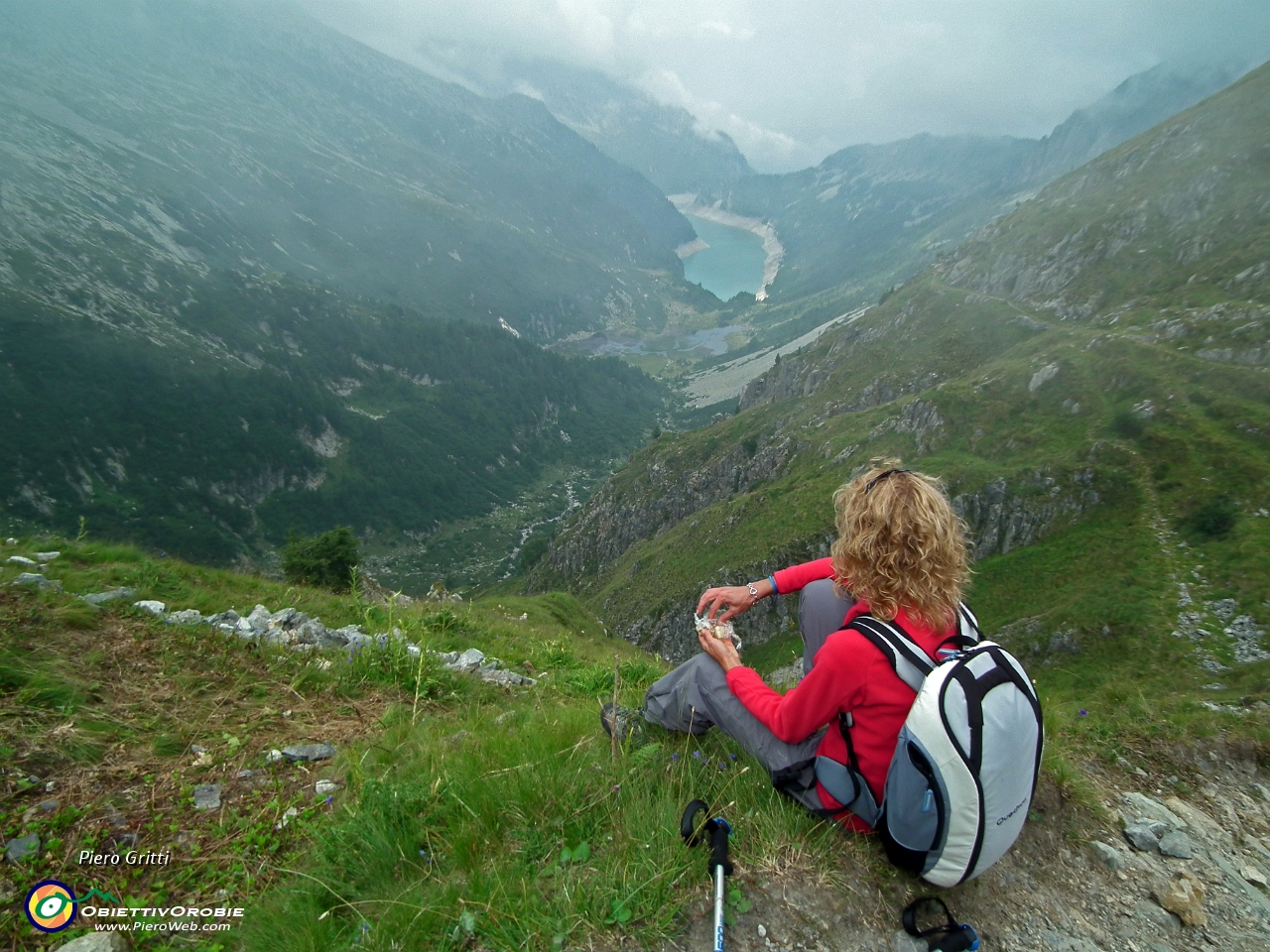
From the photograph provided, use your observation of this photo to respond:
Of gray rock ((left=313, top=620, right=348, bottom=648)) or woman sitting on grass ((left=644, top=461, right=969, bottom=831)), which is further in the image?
gray rock ((left=313, top=620, right=348, bottom=648))

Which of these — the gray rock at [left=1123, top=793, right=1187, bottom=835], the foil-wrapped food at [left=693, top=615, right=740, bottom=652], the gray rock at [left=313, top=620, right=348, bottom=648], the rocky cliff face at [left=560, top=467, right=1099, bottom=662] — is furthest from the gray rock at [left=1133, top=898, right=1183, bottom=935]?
the rocky cliff face at [left=560, top=467, right=1099, bottom=662]

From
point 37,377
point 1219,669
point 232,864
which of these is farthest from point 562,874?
point 37,377

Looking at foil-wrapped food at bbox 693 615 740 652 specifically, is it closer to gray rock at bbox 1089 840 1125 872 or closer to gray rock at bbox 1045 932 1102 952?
gray rock at bbox 1045 932 1102 952

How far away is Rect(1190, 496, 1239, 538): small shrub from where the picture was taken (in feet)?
156

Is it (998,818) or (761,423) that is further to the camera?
(761,423)

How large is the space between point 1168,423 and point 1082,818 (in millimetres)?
77854

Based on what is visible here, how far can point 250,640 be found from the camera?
6730 mm

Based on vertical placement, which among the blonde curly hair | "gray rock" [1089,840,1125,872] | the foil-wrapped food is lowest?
"gray rock" [1089,840,1125,872]

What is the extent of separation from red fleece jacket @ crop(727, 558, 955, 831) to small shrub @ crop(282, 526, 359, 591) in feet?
114

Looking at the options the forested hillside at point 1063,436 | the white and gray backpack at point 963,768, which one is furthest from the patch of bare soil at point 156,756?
the forested hillside at point 1063,436

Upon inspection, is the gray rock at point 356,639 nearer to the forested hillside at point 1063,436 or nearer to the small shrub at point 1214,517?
the forested hillside at point 1063,436

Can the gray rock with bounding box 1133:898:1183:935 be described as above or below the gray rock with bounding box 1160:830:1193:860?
above

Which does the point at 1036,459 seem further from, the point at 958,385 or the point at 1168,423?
the point at 958,385

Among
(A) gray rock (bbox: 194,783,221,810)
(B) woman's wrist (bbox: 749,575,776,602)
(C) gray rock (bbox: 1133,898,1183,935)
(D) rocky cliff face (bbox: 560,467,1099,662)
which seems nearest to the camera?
(C) gray rock (bbox: 1133,898,1183,935)
